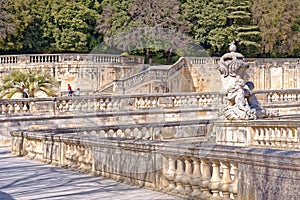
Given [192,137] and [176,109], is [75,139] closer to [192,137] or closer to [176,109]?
[192,137]

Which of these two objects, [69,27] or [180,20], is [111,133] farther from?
[69,27]

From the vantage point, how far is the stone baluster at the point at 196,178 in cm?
810

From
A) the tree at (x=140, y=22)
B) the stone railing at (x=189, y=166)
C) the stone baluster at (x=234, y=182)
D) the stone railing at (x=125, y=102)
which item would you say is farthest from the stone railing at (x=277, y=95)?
the stone baluster at (x=234, y=182)

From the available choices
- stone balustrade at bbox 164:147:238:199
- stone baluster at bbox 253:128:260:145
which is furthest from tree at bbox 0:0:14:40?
stone balustrade at bbox 164:147:238:199

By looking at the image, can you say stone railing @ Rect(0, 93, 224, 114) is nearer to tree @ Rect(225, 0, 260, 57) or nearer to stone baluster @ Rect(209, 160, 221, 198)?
stone baluster @ Rect(209, 160, 221, 198)

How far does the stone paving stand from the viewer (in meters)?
8.58

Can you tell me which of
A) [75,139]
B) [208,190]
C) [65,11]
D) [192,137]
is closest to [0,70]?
[65,11]

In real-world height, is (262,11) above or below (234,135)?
above

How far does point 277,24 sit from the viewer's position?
49.2 meters

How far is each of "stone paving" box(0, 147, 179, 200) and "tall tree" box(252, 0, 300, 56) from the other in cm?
3933

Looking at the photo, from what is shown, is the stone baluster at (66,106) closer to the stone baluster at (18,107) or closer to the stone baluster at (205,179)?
the stone baluster at (18,107)

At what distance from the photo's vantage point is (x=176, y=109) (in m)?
22.5

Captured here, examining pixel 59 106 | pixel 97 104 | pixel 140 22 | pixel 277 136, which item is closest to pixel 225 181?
pixel 277 136

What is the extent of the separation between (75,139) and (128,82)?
24.7 m
